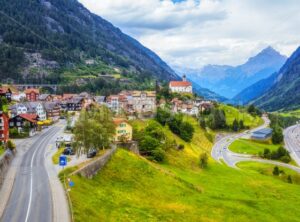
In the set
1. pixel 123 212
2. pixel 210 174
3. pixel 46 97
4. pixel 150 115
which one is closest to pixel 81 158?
pixel 123 212

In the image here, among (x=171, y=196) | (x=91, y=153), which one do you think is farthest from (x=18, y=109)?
(x=171, y=196)

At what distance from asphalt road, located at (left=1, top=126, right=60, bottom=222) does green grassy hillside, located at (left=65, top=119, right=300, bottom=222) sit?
4004 mm

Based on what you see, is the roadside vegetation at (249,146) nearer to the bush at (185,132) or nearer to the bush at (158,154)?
the bush at (185,132)

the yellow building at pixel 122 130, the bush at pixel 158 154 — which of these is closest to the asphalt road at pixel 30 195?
the yellow building at pixel 122 130

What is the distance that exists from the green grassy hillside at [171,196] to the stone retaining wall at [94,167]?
1.12 m

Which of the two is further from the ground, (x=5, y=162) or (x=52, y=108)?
(x=52, y=108)

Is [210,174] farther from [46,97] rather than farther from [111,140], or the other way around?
[46,97]

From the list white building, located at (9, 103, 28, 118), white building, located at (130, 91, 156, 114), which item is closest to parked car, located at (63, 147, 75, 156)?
white building, located at (9, 103, 28, 118)

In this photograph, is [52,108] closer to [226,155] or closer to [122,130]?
[122,130]

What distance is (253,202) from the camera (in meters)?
74.6

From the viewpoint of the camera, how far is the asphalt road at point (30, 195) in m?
42.4

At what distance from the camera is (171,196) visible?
6750 centimetres

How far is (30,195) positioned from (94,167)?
17801 millimetres

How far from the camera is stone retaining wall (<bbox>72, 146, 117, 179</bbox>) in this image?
6187cm
